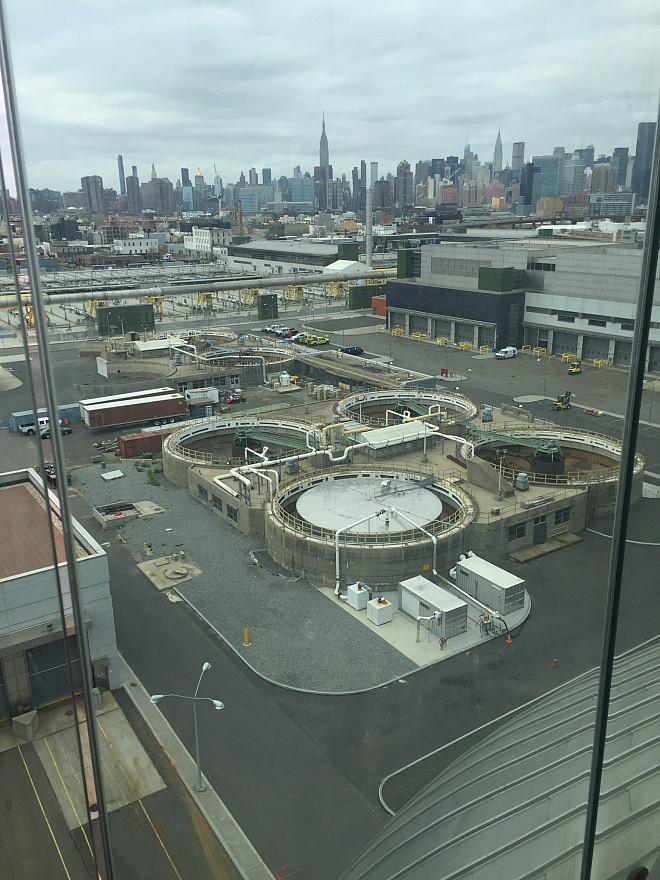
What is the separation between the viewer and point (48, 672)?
9.23 m

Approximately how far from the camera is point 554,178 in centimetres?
3116

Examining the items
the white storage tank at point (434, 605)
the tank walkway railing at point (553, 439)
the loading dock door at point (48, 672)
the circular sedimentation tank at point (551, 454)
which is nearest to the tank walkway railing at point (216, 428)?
the tank walkway railing at point (553, 439)

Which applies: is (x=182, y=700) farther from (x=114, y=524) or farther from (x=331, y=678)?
(x=114, y=524)

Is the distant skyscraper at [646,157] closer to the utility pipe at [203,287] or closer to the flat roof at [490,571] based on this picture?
the flat roof at [490,571]

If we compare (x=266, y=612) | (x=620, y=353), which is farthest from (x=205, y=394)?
(x=620, y=353)

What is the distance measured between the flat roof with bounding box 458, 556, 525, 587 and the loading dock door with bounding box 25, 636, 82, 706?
263 inches

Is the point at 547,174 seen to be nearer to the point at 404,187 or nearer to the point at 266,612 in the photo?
the point at 266,612

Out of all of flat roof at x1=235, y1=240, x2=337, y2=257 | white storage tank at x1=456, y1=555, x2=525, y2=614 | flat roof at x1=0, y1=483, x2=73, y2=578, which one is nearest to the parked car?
white storage tank at x1=456, y1=555, x2=525, y2=614

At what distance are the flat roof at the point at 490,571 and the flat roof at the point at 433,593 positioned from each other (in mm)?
663

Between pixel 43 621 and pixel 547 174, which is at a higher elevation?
pixel 547 174

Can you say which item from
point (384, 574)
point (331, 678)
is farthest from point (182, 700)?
point (384, 574)

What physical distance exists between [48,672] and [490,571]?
7.25 metres

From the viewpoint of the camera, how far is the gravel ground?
32.9 feet

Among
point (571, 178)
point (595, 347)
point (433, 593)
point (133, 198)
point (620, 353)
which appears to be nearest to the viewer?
point (433, 593)
